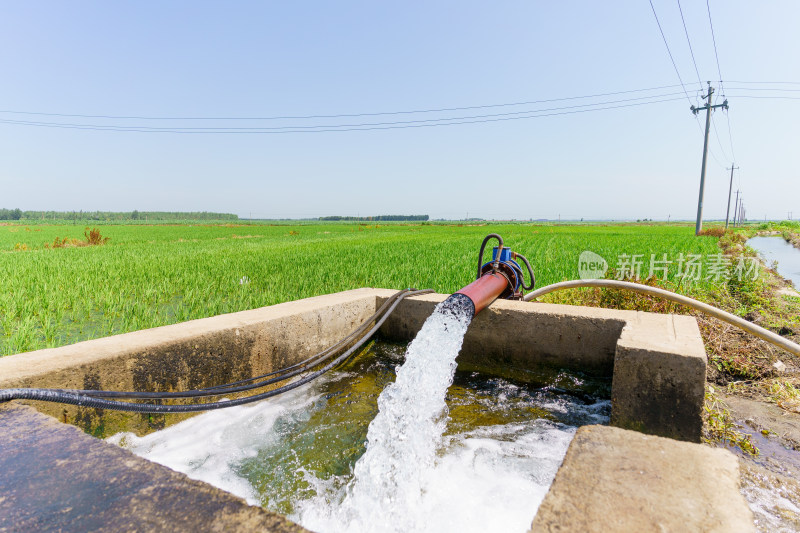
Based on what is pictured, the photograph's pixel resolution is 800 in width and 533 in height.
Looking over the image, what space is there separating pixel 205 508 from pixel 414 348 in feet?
5.71

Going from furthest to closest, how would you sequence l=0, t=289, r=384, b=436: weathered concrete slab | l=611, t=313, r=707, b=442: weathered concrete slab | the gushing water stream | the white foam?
l=611, t=313, r=707, b=442: weathered concrete slab < the white foam < l=0, t=289, r=384, b=436: weathered concrete slab < the gushing water stream

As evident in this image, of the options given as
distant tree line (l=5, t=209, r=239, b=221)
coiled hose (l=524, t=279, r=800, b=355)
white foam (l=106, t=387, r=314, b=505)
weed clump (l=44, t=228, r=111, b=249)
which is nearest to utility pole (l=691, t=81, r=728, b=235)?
coiled hose (l=524, t=279, r=800, b=355)

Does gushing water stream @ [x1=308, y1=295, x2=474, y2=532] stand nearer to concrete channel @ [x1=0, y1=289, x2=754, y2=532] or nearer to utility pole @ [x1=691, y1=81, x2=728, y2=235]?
concrete channel @ [x1=0, y1=289, x2=754, y2=532]

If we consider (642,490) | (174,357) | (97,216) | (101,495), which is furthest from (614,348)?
(97,216)

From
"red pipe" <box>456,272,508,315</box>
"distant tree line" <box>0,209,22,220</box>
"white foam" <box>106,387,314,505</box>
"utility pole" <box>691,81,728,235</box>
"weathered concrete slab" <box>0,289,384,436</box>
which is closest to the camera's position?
"weathered concrete slab" <box>0,289,384,436</box>

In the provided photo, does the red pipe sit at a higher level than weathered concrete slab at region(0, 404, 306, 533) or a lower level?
higher

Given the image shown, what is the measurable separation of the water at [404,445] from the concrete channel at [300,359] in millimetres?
235

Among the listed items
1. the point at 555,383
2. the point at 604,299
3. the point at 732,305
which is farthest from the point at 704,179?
the point at 555,383

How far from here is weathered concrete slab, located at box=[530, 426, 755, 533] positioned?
0.94 m

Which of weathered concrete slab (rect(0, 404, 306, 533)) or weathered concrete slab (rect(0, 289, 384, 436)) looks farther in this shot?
weathered concrete slab (rect(0, 289, 384, 436))

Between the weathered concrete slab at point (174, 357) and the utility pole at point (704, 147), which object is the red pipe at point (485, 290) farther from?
the utility pole at point (704, 147)

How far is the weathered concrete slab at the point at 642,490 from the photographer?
0.94 meters

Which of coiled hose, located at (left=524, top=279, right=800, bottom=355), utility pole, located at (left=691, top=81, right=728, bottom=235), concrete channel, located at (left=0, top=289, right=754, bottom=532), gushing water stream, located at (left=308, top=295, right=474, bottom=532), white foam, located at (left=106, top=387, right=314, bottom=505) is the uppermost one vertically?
utility pole, located at (left=691, top=81, right=728, bottom=235)

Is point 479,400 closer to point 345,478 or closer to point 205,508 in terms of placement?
point 345,478
